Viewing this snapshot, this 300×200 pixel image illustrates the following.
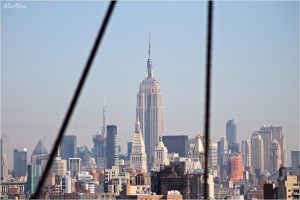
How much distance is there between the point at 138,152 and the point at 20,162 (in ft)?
45.4

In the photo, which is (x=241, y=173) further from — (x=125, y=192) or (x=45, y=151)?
(x=125, y=192)

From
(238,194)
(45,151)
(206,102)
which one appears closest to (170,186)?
(238,194)

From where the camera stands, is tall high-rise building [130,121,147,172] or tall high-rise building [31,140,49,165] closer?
tall high-rise building [31,140,49,165]

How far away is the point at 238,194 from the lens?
37750 millimetres

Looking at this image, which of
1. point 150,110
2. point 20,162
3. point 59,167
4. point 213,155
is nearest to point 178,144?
point 213,155

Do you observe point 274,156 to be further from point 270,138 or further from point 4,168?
point 4,168

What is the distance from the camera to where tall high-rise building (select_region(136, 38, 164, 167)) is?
64.0m

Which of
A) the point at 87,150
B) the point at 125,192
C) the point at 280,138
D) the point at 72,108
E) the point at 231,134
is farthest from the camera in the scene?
the point at 87,150

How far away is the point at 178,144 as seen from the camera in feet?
181

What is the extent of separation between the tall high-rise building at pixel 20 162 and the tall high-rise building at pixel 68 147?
4.20 meters

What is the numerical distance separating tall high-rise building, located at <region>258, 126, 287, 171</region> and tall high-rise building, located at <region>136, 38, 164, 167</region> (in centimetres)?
1026

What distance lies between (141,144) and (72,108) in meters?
58.9

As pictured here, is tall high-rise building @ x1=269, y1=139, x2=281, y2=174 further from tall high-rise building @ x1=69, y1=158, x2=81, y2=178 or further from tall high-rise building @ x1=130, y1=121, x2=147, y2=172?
tall high-rise building @ x1=69, y1=158, x2=81, y2=178

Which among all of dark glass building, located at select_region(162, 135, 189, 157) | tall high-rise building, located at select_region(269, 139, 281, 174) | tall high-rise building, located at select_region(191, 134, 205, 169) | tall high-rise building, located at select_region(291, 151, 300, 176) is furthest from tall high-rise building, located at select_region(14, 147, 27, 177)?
tall high-rise building, located at select_region(269, 139, 281, 174)
